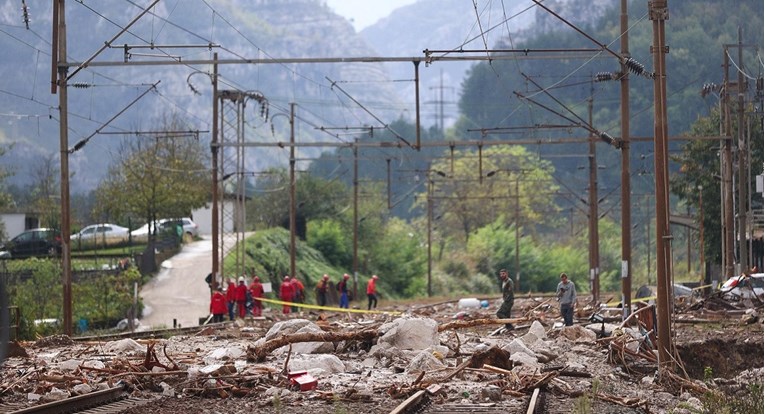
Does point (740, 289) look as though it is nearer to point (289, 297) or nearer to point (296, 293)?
point (289, 297)

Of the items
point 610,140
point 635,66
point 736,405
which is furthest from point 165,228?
point 736,405

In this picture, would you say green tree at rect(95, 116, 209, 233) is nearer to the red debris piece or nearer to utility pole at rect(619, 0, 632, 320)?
utility pole at rect(619, 0, 632, 320)

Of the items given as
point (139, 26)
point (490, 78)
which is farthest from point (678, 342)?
point (139, 26)

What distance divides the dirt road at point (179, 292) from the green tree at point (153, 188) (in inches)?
118

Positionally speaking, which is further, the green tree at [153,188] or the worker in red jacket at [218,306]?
the green tree at [153,188]

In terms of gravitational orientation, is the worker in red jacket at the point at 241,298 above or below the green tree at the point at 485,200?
below

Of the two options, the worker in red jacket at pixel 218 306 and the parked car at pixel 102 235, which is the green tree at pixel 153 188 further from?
the worker in red jacket at pixel 218 306

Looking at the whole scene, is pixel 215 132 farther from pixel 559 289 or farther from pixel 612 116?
pixel 612 116

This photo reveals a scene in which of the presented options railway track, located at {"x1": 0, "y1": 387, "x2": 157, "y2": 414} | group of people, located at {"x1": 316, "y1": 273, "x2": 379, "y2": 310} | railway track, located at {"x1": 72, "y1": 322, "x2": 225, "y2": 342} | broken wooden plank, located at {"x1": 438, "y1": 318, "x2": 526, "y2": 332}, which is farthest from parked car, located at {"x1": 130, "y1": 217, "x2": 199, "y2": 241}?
railway track, located at {"x1": 0, "y1": 387, "x2": 157, "y2": 414}

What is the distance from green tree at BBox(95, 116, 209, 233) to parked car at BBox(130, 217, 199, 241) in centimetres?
98

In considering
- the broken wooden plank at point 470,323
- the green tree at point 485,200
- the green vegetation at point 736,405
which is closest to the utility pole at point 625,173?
the broken wooden plank at point 470,323

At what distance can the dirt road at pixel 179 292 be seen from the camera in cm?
4906

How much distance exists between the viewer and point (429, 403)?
17.2 meters

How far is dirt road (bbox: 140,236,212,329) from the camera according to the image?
4906cm
